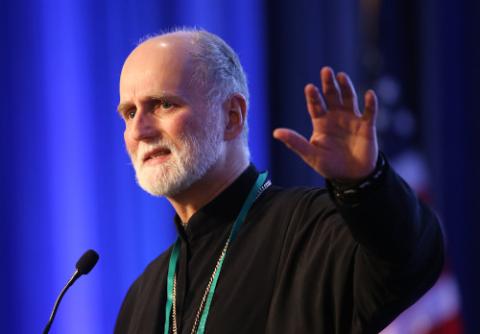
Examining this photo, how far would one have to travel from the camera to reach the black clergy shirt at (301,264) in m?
1.54

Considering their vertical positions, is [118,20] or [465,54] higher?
[118,20]

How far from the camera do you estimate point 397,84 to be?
13.1 feet

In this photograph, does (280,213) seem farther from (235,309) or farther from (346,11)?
(346,11)

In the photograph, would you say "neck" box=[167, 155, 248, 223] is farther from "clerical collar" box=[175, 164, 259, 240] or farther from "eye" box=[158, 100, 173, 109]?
"eye" box=[158, 100, 173, 109]

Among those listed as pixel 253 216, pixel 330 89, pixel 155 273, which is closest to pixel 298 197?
pixel 253 216

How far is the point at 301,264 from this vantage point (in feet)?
6.29

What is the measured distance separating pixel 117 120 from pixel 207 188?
4.67 ft

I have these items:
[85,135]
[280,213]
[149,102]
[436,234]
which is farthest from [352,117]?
[85,135]

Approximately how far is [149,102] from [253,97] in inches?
71.3

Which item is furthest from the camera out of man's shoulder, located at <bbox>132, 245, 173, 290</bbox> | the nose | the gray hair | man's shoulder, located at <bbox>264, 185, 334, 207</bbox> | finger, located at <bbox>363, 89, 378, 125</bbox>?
man's shoulder, located at <bbox>132, 245, 173, 290</bbox>

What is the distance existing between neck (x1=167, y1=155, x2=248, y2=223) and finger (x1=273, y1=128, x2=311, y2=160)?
84 centimetres

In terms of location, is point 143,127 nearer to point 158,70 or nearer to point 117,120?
point 158,70

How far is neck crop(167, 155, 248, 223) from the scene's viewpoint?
7.63 feet

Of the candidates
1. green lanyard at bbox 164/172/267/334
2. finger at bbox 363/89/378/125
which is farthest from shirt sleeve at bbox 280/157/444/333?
green lanyard at bbox 164/172/267/334
